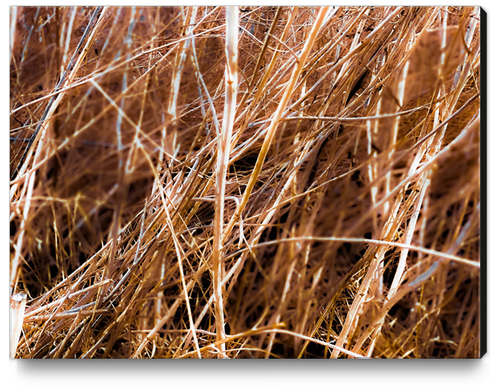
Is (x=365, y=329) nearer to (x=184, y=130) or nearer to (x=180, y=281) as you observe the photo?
(x=180, y=281)

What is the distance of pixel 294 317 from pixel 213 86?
571mm

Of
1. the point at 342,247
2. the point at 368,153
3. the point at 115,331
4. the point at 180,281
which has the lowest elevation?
the point at 115,331

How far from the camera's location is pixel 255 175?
1.05 meters

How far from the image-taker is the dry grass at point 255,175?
3.41ft

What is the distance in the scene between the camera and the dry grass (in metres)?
1.04

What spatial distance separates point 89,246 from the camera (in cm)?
106

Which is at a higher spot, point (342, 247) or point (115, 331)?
point (342, 247)

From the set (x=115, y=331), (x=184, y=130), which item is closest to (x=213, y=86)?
(x=184, y=130)

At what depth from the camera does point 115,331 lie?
108cm

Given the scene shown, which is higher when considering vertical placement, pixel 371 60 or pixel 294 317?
pixel 371 60

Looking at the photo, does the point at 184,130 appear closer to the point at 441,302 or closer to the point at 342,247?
the point at 342,247

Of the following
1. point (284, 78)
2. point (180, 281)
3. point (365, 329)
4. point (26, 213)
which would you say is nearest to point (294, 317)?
point (365, 329)

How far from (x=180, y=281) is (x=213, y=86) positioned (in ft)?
1.52

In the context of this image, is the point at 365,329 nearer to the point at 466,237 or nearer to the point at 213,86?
the point at 466,237
